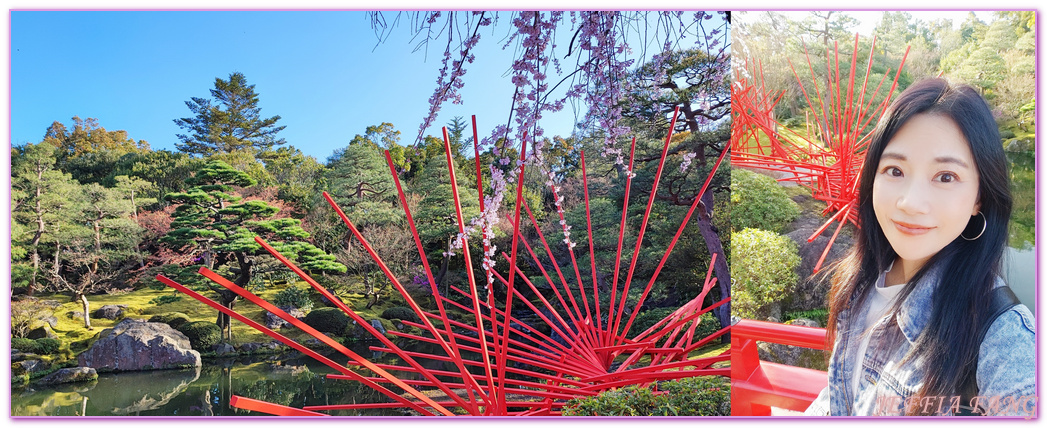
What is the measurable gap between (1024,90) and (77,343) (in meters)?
4.28

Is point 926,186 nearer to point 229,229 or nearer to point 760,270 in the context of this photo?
point 760,270

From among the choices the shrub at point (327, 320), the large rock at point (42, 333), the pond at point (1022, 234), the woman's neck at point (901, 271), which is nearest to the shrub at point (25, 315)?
the large rock at point (42, 333)

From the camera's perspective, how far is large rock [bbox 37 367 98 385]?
3.12 metres

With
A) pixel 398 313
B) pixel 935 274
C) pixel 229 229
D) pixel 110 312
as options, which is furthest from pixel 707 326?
pixel 110 312

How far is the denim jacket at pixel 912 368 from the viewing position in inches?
83.8

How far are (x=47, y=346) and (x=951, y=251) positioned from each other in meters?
3.77

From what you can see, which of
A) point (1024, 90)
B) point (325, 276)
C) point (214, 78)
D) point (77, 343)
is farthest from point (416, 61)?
point (1024, 90)

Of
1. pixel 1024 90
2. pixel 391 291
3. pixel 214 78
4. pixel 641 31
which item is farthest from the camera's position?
pixel 391 291

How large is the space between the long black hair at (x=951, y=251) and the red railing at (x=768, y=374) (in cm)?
14

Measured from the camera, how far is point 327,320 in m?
3.76

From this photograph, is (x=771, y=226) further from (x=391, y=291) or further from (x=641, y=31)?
(x=391, y=291)
